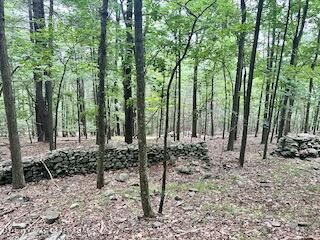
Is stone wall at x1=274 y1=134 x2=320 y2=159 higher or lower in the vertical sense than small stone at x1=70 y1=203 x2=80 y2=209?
higher

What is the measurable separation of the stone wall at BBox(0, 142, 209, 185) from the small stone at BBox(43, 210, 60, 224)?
9.24ft

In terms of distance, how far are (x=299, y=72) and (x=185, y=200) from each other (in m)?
8.83

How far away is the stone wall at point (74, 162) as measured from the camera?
793cm

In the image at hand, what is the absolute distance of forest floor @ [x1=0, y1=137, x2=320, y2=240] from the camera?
484 cm

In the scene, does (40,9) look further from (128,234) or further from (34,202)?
(128,234)

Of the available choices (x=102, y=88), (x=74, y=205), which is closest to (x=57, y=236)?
(x=74, y=205)

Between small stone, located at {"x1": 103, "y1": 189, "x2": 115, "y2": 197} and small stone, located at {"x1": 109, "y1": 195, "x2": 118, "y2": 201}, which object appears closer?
small stone, located at {"x1": 109, "y1": 195, "x2": 118, "y2": 201}

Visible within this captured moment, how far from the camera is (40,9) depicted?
11711 millimetres

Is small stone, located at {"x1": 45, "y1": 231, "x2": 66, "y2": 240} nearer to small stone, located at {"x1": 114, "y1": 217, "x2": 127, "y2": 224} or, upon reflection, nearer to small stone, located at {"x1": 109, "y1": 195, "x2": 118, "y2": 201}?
small stone, located at {"x1": 114, "y1": 217, "x2": 127, "y2": 224}

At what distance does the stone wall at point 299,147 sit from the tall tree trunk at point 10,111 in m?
10.6

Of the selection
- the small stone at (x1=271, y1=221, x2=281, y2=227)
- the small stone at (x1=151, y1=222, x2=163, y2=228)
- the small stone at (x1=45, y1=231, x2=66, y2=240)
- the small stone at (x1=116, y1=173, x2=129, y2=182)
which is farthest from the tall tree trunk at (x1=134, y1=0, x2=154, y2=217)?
the small stone at (x1=116, y1=173, x2=129, y2=182)

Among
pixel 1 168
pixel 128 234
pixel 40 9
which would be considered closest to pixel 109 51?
pixel 40 9

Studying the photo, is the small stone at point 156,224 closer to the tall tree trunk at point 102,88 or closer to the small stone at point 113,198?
the small stone at point 113,198

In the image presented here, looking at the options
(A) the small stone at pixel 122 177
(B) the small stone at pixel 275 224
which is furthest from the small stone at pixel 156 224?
(A) the small stone at pixel 122 177
